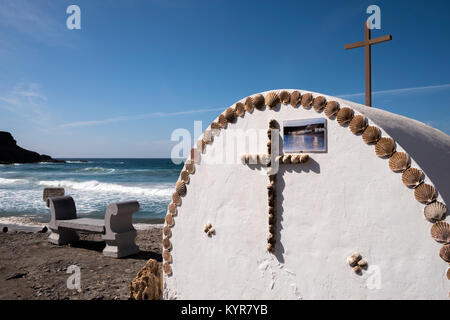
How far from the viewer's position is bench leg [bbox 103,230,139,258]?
865cm

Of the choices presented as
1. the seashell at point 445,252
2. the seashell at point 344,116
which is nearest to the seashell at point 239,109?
the seashell at point 344,116

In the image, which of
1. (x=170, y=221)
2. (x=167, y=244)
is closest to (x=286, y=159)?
(x=170, y=221)

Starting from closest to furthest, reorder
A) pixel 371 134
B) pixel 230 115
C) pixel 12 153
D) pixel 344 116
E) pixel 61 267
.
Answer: pixel 371 134 < pixel 344 116 < pixel 230 115 < pixel 61 267 < pixel 12 153

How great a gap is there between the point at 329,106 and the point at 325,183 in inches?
28.8

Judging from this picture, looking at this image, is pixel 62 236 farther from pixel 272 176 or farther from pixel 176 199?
pixel 272 176

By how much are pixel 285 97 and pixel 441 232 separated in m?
1.82

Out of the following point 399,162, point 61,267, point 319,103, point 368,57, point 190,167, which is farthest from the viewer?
point 61,267

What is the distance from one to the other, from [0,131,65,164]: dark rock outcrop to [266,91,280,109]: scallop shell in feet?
294

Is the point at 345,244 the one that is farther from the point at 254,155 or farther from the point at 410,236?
the point at 254,155

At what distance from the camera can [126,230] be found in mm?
8984

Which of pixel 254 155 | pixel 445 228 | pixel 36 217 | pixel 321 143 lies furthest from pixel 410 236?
pixel 36 217

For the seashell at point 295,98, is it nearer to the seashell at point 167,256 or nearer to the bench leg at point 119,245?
the seashell at point 167,256

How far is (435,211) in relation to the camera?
241 centimetres

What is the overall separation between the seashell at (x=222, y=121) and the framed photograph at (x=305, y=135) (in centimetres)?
86
